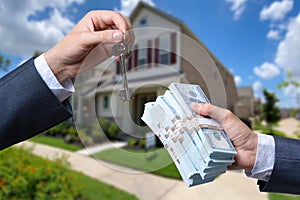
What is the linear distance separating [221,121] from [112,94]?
1.18 feet

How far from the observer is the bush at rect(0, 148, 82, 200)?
212cm

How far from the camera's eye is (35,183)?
230 cm

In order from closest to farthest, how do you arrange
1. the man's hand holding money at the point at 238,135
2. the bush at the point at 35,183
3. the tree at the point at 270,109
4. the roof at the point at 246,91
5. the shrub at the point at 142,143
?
1. the man's hand holding money at the point at 238,135
2. the shrub at the point at 142,143
3. the bush at the point at 35,183
4. the tree at the point at 270,109
5. the roof at the point at 246,91

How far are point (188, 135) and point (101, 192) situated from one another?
258 centimetres

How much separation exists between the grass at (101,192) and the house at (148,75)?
83.7 inches

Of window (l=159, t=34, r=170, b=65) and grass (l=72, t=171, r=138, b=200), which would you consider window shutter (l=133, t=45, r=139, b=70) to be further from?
grass (l=72, t=171, r=138, b=200)

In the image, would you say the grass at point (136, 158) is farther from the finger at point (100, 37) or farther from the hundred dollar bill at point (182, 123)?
the finger at point (100, 37)

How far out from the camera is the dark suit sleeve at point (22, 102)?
0.69 m

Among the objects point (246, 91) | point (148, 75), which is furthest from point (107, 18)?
point (246, 91)

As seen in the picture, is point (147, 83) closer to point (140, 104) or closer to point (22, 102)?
point (140, 104)

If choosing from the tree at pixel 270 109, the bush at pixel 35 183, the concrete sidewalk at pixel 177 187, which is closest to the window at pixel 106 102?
the bush at pixel 35 183

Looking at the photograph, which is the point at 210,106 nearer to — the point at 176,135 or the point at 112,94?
the point at 176,135

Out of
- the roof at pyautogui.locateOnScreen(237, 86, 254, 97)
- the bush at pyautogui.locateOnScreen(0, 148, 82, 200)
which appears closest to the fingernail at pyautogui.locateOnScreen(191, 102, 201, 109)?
the bush at pyautogui.locateOnScreen(0, 148, 82, 200)

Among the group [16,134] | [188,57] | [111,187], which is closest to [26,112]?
[16,134]
